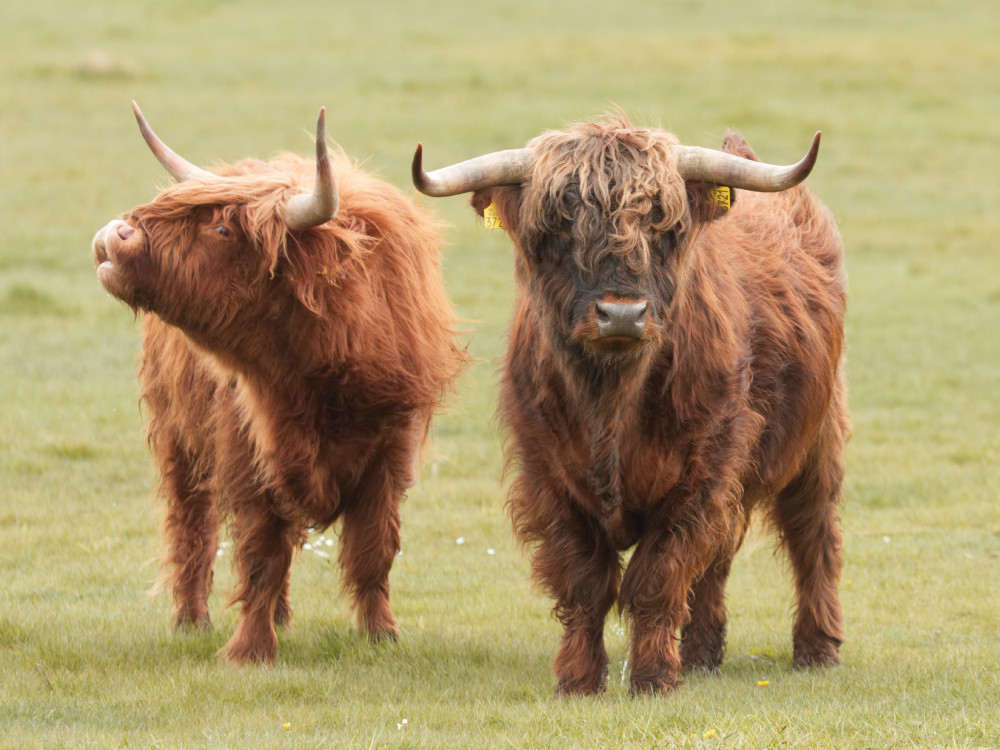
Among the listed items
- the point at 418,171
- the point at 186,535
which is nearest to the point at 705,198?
the point at 418,171

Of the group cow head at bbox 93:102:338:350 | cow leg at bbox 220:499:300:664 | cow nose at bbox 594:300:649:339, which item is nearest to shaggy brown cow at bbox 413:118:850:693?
cow nose at bbox 594:300:649:339

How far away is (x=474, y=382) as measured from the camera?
1007cm

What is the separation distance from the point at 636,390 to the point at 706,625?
1.42 meters

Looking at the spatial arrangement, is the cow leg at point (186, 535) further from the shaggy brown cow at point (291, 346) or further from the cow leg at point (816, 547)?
the cow leg at point (816, 547)

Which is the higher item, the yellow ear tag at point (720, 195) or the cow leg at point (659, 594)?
the yellow ear tag at point (720, 195)

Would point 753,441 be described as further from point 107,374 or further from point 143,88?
point 143,88

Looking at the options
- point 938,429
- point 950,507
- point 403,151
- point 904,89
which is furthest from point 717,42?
point 950,507

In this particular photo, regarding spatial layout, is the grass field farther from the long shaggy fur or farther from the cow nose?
the cow nose

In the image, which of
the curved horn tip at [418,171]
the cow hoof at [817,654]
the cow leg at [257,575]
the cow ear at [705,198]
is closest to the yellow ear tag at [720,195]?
the cow ear at [705,198]

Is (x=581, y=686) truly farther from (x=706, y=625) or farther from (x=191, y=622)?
(x=191, y=622)

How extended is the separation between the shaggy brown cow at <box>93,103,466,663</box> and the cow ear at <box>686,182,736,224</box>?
122 cm

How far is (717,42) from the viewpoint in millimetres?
25203

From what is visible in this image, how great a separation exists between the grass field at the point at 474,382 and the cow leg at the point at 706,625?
169mm

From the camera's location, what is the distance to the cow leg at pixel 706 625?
5.75 m
